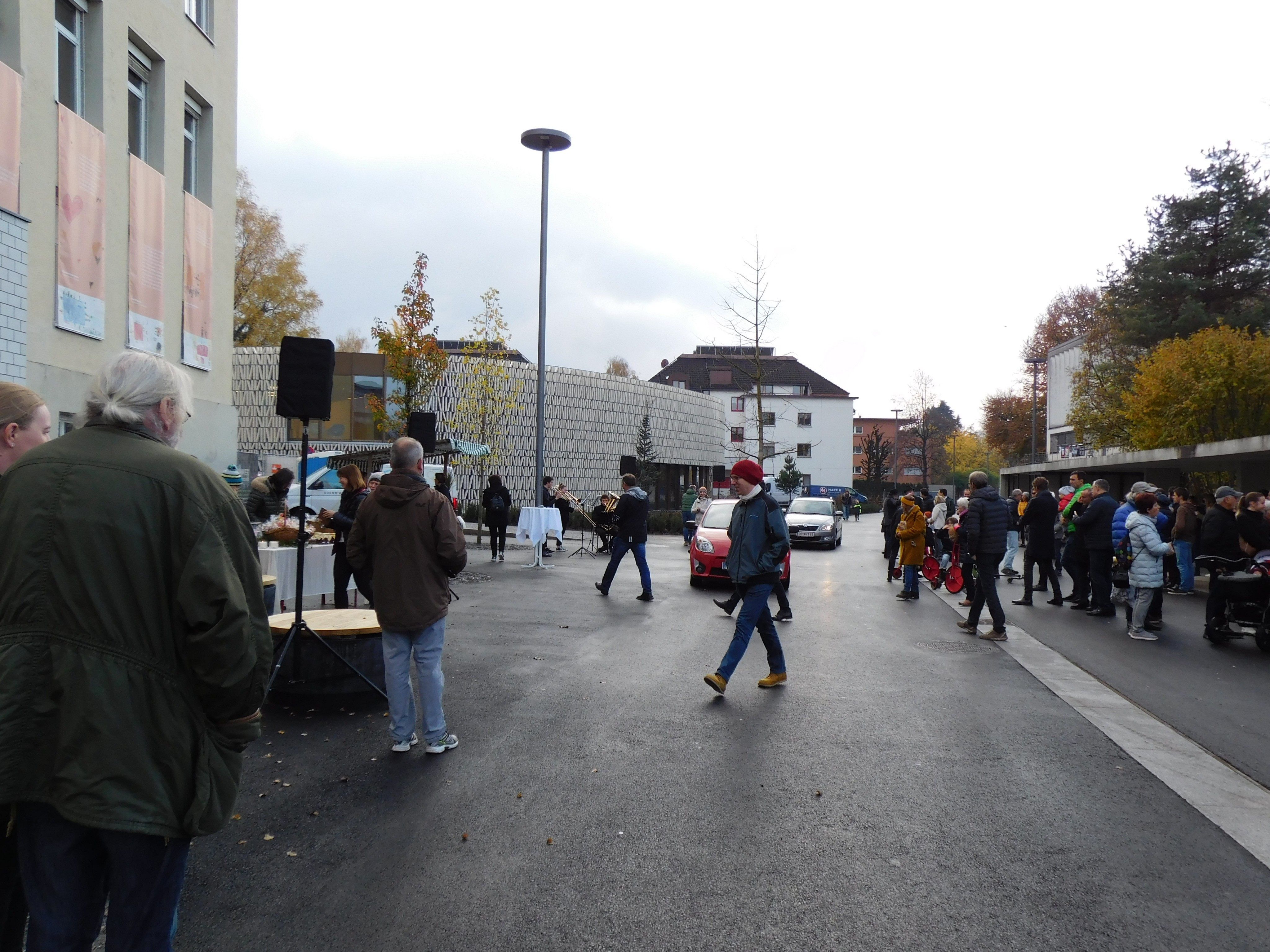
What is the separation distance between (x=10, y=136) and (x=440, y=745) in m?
10.2

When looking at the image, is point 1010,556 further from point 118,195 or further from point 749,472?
point 118,195

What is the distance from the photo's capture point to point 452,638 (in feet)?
31.1

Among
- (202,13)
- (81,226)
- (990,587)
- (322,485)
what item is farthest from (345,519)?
(322,485)

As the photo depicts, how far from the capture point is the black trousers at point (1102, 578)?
40.5 ft

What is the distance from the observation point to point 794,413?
298 feet

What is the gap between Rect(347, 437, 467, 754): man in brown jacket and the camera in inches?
214

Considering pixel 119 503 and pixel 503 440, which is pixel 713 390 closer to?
pixel 503 440

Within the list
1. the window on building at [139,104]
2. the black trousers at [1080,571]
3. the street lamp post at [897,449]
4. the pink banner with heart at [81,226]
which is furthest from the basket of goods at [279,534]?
the street lamp post at [897,449]

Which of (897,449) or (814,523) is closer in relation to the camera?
(814,523)

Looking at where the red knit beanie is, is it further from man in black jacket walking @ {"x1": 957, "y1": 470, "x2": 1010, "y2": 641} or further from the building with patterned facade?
the building with patterned facade

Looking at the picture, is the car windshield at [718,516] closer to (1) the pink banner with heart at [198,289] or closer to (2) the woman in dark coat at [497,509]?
(2) the woman in dark coat at [497,509]

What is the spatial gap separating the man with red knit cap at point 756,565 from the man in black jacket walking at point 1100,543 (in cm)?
676

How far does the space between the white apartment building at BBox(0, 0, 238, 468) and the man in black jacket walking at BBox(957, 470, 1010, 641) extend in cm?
1143

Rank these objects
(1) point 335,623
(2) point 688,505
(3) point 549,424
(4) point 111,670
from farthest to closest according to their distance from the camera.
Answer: (3) point 549,424 → (2) point 688,505 → (1) point 335,623 → (4) point 111,670
